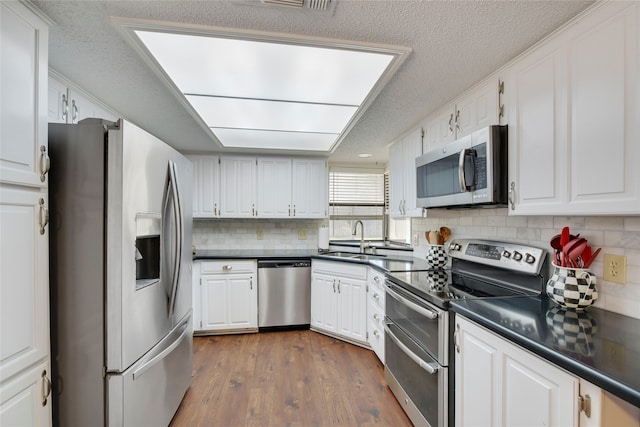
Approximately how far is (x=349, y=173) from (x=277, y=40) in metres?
3.01

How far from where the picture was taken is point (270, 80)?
167 centimetres

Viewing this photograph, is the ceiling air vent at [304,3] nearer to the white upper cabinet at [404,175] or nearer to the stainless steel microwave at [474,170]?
the stainless steel microwave at [474,170]

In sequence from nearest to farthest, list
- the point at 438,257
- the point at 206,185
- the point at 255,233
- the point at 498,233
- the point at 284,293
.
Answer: the point at 498,233, the point at 438,257, the point at 284,293, the point at 206,185, the point at 255,233

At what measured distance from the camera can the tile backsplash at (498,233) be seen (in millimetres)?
1261

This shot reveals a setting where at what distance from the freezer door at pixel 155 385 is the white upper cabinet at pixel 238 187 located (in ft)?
5.60

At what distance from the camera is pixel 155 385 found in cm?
162

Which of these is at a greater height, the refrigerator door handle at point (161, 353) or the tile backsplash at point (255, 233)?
the tile backsplash at point (255, 233)

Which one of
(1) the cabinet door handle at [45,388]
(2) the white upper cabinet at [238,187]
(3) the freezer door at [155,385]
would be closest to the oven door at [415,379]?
(3) the freezer door at [155,385]

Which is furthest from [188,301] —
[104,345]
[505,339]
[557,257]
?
[557,257]

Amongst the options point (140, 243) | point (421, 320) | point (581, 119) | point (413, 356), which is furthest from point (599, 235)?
point (140, 243)

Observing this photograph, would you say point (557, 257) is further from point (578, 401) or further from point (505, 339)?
point (578, 401)

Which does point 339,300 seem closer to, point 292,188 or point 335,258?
point 335,258

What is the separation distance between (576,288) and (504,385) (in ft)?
1.80

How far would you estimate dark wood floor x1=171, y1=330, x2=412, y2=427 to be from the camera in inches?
75.8
